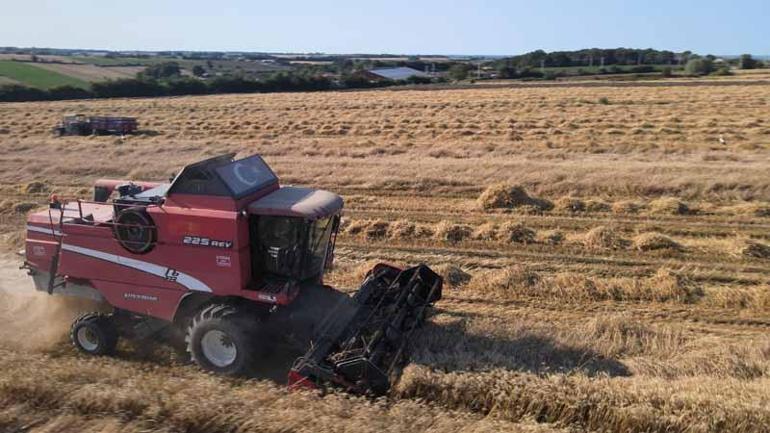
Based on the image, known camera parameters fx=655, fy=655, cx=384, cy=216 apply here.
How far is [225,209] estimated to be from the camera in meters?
7.17

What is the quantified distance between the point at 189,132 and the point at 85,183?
13.0 meters

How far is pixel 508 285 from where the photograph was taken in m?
10.0

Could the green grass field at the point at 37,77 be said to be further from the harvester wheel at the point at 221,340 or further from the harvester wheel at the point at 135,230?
the harvester wheel at the point at 221,340

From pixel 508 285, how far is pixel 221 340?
15.1 feet

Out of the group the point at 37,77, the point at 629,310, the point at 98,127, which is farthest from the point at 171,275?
the point at 37,77

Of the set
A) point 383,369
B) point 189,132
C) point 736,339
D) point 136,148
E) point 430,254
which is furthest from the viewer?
point 189,132

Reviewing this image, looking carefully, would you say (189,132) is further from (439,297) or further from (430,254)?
(439,297)

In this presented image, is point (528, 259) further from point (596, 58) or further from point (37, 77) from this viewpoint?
point (596, 58)

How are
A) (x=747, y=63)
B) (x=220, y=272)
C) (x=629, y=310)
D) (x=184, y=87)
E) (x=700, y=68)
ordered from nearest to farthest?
1. (x=220, y=272)
2. (x=629, y=310)
3. (x=184, y=87)
4. (x=700, y=68)
5. (x=747, y=63)

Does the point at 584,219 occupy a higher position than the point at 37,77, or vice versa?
the point at 37,77

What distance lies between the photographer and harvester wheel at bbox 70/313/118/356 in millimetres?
7723

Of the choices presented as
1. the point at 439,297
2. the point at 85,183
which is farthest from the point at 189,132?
the point at 439,297

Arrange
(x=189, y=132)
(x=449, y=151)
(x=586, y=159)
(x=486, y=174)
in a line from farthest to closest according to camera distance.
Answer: (x=189, y=132) < (x=449, y=151) < (x=586, y=159) < (x=486, y=174)

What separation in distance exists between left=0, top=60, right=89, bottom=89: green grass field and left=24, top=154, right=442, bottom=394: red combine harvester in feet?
202
